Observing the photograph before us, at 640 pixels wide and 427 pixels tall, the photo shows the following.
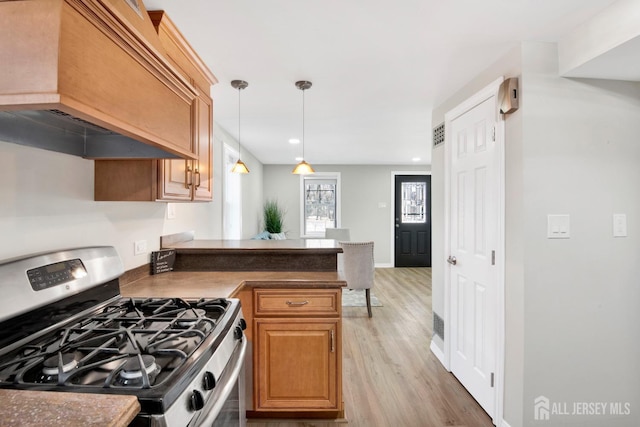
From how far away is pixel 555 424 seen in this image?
1.69m

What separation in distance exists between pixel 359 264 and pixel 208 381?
9.74 feet

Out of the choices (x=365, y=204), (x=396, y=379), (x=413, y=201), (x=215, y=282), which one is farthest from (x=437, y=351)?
(x=413, y=201)

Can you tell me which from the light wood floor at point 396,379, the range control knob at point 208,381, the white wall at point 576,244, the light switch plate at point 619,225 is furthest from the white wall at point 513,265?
the range control knob at point 208,381

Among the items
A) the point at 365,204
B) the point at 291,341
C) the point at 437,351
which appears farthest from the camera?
the point at 365,204

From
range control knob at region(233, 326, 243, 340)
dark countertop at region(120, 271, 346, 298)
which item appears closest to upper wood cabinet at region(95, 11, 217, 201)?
dark countertop at region(120, 271, 346, 298)

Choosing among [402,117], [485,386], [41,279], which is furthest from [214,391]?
[402,117]

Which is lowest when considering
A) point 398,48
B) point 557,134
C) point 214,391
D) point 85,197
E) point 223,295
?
point 214,391

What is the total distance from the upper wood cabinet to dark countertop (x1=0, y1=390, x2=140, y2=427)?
96 cm

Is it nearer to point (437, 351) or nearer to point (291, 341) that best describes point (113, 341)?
point (291, 341)

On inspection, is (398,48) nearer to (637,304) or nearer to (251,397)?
(637,304)

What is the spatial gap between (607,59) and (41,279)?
258cm

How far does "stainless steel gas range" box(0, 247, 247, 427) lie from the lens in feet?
2.42

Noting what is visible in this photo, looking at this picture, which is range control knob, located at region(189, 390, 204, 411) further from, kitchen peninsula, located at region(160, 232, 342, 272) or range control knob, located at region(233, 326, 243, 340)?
kitchen peninsula, located at region(160, 232, 342, 272)

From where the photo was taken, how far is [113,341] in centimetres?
94
